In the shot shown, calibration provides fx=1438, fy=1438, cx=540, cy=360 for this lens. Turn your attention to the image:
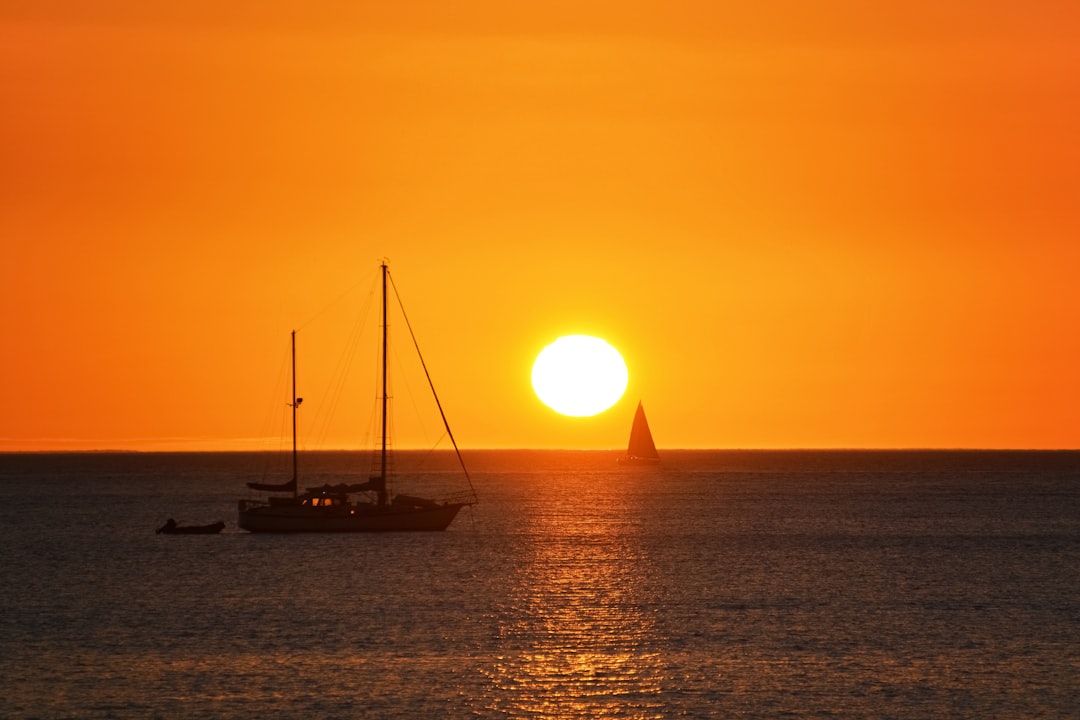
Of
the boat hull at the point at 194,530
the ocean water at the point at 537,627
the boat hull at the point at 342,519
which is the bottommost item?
the ocean water at the point at 537,627

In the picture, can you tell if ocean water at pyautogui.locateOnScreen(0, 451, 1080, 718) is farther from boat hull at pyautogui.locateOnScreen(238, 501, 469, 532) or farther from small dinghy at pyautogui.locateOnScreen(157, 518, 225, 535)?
small dinghy at pyautogui.locateOnScreen(157, 518, 225, 535)

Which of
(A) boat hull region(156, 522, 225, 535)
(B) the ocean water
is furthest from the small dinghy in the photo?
(B) the ocean water

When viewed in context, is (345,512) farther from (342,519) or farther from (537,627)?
(537,627)

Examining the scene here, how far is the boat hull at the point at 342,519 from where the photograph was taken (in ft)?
403

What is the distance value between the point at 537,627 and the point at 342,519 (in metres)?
57.3

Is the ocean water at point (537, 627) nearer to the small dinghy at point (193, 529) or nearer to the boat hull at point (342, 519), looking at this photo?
the boat hull at point (342, 519)

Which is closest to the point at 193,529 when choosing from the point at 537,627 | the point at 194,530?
the point at 194,530

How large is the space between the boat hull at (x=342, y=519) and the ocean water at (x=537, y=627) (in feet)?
5.11

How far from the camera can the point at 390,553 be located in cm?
11006

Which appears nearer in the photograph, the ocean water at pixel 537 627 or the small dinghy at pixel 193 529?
the ocean water at pixel 537 627

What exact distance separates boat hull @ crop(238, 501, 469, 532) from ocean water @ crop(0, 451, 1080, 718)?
156 centimetres

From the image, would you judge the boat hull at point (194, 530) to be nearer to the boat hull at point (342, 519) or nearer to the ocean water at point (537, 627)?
the ocean water at point (537, 627)

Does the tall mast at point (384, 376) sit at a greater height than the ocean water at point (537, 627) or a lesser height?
greater

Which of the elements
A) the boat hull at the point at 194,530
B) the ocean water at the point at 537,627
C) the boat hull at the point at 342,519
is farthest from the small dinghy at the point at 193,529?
the boat hull at the point at 342,519
